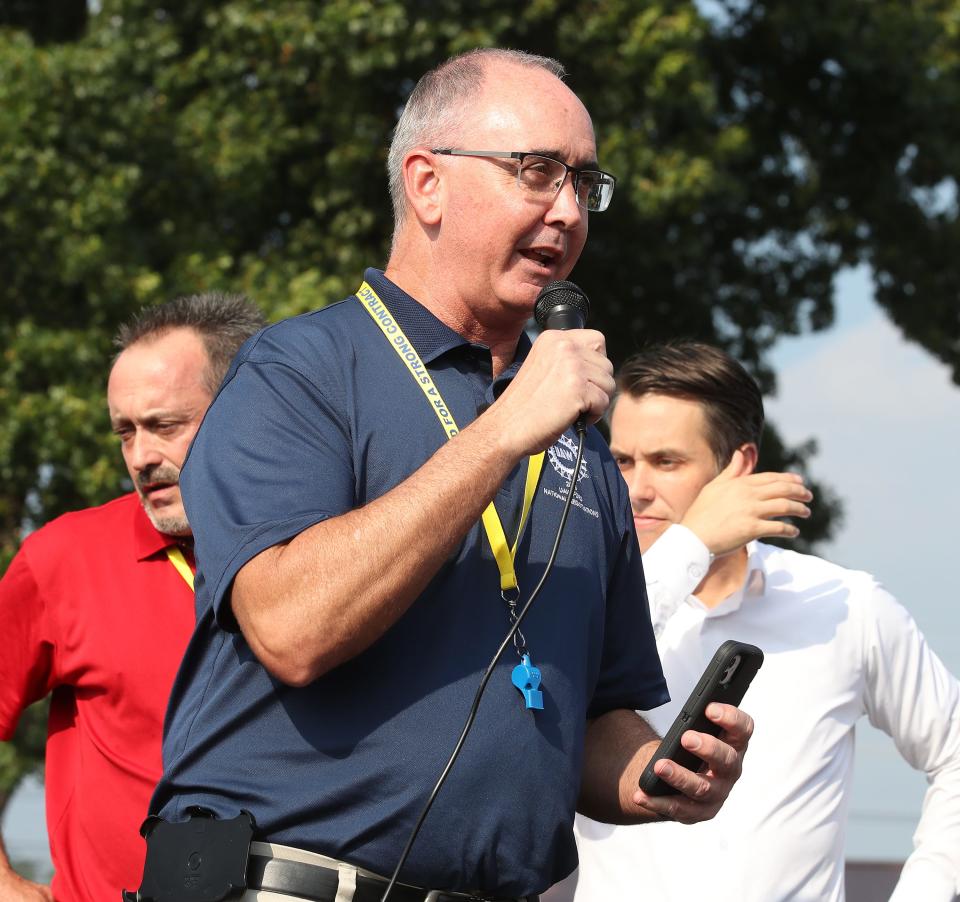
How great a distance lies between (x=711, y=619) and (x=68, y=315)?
9.29m

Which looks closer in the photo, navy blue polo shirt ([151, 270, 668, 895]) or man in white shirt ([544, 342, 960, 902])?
navy blue polo shirt ([151, 270, 668, 895])

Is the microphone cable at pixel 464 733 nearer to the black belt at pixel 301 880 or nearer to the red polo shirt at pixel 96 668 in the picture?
the black belt at pixel 301 880

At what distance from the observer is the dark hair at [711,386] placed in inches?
177

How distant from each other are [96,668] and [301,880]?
1.61 m

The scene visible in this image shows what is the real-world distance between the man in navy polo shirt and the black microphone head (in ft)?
0.26

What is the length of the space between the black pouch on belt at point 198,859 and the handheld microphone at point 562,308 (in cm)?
90

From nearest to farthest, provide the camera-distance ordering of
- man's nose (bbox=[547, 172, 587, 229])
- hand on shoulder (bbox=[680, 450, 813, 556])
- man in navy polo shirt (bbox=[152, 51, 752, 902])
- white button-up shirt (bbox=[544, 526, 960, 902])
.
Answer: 1. man in navy polo shirt (bbox=[152, 51, 752, 902])
2. man's nose (bbox=[547, 172, 587, 229])
3. white button-up shirt (bbox=[544, 526, 960, 902])
4. hand on shoulder (bbox=[680, 450, 813, 556])

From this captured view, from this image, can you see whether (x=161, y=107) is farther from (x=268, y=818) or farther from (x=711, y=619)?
(x=268, y=818)

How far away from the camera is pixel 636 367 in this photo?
15.1 ft

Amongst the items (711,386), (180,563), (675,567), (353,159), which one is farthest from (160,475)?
(353,159)

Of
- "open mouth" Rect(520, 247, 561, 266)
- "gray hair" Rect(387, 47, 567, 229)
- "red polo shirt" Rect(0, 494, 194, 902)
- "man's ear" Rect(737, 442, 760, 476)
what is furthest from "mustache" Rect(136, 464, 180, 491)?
"man's ear" Rect(737, 442, 760, 476)

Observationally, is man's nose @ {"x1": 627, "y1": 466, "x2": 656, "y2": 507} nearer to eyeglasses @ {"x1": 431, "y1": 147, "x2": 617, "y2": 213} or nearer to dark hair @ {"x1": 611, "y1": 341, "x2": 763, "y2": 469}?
dark hair @ {"x1": 611, "y1": 341, "x2": 763, "y2": 469}

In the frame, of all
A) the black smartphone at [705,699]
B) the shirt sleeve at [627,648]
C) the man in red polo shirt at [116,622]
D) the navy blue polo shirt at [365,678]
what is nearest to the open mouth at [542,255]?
the navy blue polo shirt at [365,678]

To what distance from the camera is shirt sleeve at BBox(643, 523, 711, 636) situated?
13.1 ft
